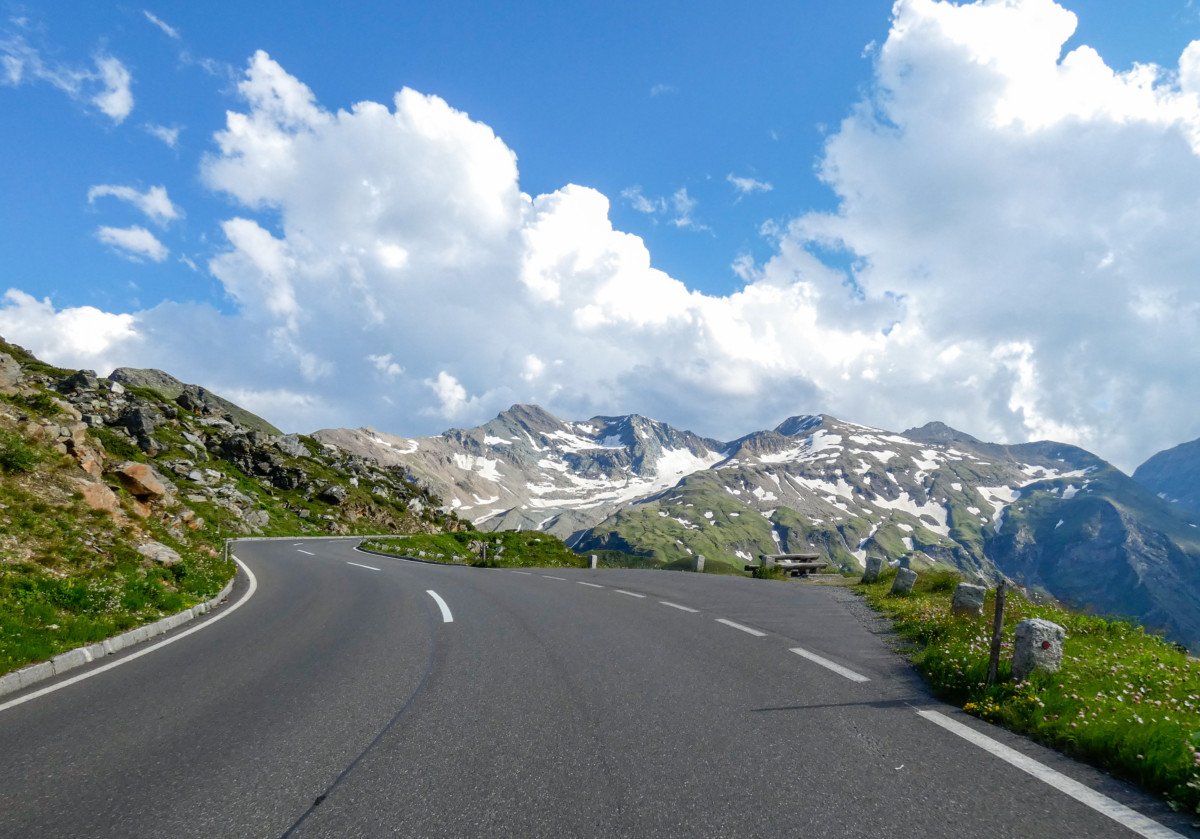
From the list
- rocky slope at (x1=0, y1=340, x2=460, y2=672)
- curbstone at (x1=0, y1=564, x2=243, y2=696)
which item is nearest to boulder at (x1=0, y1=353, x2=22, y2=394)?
rocky slope at (x1=0, y1=340, x2=460, y2=672)

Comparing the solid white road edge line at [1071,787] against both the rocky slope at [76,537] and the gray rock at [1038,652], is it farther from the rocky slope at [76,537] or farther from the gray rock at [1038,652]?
the rocky slope at [76,537]

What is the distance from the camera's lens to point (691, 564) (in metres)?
32.0

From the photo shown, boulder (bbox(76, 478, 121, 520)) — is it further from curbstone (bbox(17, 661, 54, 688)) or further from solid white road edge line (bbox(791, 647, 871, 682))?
solid white road edge line (bbox(791, 647, 871, 682))

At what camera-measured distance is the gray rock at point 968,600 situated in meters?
11.7

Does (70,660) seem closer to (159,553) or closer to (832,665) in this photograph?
(159,553)

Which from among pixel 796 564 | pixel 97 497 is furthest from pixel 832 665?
pixel 796 564

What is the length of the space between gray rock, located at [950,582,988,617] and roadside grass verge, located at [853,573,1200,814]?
34 centimetres

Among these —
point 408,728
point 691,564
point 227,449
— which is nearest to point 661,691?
point 408,728

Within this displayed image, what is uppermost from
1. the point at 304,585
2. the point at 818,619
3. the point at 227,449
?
the point at 227,449

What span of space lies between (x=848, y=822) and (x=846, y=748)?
4.53 feet

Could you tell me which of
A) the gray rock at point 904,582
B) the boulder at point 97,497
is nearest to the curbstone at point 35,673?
the boulder at point 97,497

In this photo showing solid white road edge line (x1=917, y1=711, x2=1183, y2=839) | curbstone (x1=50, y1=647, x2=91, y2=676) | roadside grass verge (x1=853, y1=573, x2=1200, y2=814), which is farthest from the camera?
curbstone (x1=50, y1=647, x2=91, y2=676)

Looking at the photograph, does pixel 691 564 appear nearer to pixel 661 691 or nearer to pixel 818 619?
pixel 818 619

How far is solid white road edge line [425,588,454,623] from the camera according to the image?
12.4 meters
